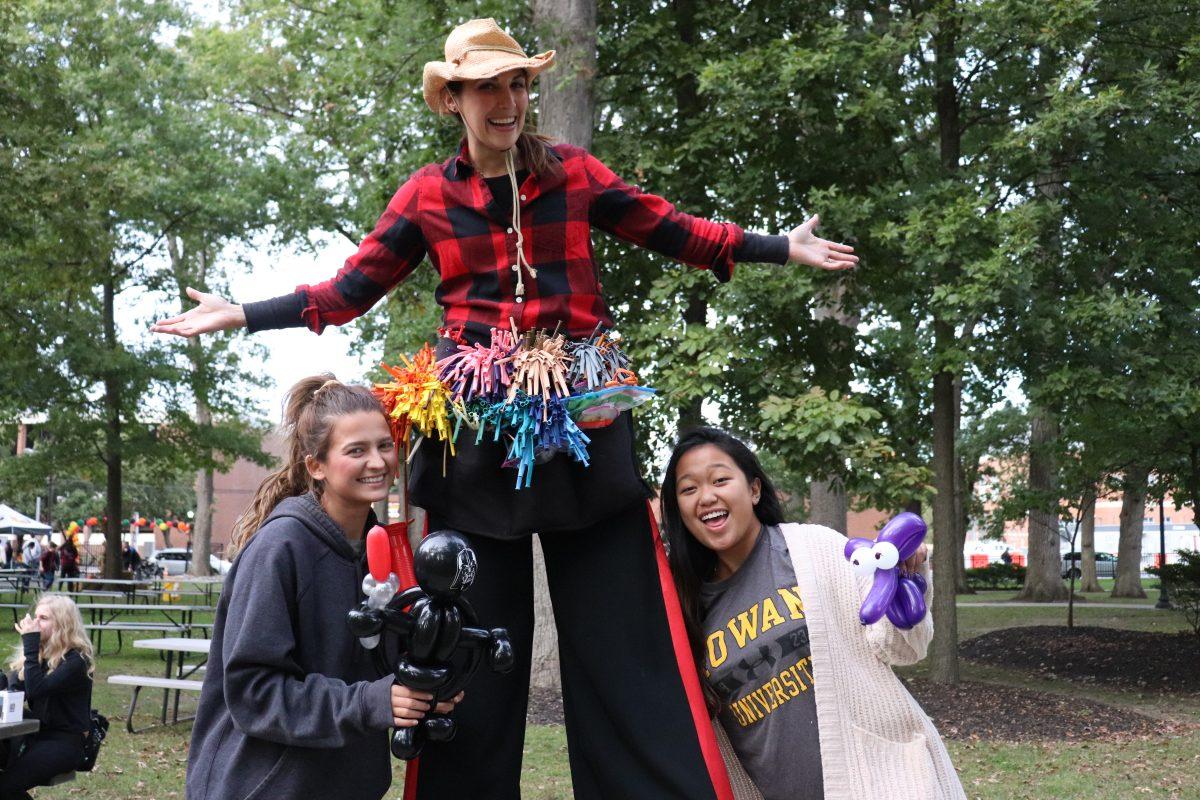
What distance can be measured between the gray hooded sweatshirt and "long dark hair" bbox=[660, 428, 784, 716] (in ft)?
2.66

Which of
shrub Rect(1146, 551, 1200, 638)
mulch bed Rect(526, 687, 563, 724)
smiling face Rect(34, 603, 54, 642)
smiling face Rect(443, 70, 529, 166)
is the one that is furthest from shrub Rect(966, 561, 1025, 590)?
smiling face Rect(443, 70, 529, 166)

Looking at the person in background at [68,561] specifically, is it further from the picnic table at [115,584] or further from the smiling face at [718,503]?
the smiling face at [718,503]

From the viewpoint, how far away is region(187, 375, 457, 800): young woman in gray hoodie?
2365 mm

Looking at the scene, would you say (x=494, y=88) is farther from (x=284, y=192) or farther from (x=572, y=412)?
(x=284, y=192)

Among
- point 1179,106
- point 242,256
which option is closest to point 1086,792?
point 1179,106

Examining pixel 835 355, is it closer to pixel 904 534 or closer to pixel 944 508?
pixel 944 508

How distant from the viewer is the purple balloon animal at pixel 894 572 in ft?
8.79

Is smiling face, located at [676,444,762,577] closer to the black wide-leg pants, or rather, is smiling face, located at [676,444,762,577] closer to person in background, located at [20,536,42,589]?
the black wide-leg pants

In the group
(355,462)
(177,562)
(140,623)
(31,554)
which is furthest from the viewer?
(177,562)

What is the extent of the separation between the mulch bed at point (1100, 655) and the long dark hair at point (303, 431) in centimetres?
1175

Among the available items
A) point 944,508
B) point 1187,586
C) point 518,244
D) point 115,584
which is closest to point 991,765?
point 944,508

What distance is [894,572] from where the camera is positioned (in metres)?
2.70

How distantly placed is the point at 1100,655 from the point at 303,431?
45.0 feet

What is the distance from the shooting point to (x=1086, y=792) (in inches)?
288
